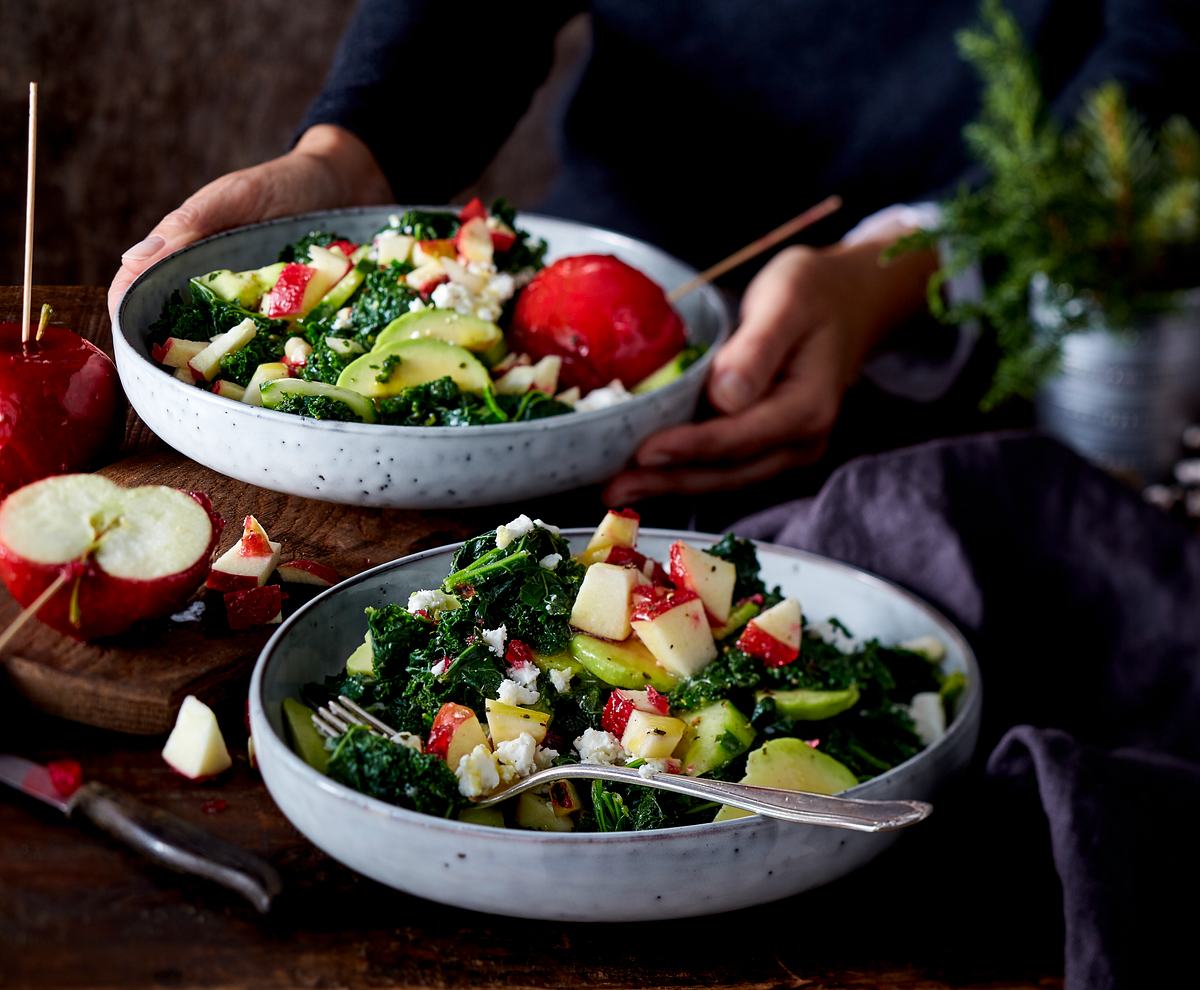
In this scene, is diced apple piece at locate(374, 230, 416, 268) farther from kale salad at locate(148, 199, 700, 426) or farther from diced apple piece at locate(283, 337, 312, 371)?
diced apple piece at locate(283, 337, 312, 371)

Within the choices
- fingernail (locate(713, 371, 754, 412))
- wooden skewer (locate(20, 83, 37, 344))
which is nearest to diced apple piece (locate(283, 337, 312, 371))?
wooden skewer (locate(20, 83, 37, 344))

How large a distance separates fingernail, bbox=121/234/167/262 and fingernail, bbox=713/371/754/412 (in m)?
0.62

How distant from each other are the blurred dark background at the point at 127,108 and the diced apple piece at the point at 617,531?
10.4 inches

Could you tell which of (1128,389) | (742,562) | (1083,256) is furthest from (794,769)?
(1128,389)

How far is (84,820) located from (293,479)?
0.17 m

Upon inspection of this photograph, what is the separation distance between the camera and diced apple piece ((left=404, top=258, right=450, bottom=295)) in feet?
2.29

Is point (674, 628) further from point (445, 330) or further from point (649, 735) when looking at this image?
point (445, 330)

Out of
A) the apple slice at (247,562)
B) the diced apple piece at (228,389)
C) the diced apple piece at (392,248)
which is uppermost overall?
the diced apple piece at (228,389)

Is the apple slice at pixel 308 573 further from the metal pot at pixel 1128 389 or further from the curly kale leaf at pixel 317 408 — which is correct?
the metal pot at pixel 1128 389

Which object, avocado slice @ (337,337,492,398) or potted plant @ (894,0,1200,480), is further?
potted plant @ (894,0,1200,480)

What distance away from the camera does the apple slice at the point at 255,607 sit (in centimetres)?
52

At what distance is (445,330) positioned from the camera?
692mm

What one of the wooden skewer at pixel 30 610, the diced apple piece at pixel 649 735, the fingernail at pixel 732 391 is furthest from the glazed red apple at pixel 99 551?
the fingernail at pixel 732 391

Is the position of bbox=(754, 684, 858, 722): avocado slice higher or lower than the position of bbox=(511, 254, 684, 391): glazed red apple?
lower
